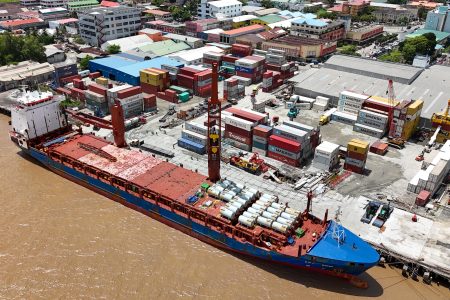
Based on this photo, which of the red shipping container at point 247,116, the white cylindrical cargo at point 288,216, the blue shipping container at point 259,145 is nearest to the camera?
the white cylindrical cargo at point 288,216

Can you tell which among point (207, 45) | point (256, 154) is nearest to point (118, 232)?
point (256, 154)

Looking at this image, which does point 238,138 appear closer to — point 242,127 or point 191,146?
point 242,127

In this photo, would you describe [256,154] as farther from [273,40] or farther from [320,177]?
[273,40]

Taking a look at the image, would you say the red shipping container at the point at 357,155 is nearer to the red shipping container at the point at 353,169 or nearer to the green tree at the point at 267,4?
the red shipping container at the point at 353,169

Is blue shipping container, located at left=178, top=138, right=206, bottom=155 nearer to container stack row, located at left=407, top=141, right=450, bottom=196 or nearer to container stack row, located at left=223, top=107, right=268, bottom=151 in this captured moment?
container stack row, located at left=223, top=107, right=268, bottom=151

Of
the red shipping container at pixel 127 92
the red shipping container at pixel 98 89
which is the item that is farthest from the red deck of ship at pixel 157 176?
the red shipping container at pixel 98 89

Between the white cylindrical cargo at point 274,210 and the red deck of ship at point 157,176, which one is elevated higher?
the white cylindrical cargo at point 274,210
